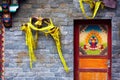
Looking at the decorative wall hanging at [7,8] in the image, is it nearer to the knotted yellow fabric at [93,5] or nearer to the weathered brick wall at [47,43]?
the weathered brick wall at [47,43]

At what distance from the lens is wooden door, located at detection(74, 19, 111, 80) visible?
7.34 meters

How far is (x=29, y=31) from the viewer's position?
23.8ft

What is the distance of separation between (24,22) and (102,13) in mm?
1608

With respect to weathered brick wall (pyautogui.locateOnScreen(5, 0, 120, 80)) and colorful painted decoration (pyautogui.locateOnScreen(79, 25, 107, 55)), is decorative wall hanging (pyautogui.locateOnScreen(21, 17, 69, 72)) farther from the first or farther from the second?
colorful painted decoration (pyautogui.locateOnScreen(79, 25, 107, 55))

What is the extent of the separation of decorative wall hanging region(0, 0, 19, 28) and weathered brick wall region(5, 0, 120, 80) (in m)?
0.14

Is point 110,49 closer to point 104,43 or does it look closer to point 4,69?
point 104,43

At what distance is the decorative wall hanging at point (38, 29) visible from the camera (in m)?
7.19

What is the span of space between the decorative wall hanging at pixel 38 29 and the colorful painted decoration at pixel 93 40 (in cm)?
51

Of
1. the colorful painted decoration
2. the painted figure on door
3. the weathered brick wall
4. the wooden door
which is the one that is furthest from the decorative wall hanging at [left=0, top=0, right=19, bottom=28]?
the painted figure on door

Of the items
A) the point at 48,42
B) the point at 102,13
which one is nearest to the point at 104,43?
the point at 102,13

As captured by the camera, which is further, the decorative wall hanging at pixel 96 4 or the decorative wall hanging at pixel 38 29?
the decorative wall hanging at pixel 38 29

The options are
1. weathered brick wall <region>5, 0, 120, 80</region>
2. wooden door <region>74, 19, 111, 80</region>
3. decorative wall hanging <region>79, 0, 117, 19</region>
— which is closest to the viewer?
decorative wall hanging <region>79, 0, 117, 19</region>

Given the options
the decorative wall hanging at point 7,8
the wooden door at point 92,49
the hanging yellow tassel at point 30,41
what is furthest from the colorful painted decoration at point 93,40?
the decorative wall hanging at point 7,8

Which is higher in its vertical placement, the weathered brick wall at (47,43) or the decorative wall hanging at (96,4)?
the decorative wall hanging at (96,4)
